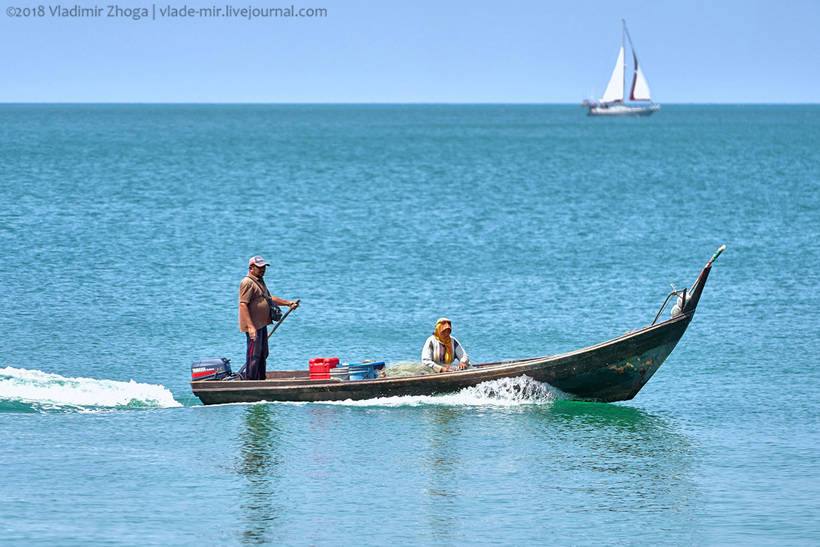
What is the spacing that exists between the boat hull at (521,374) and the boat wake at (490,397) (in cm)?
9

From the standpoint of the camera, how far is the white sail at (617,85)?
15925 centimetres

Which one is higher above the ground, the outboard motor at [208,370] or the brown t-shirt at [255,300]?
the brown t-shirt at [255,300]

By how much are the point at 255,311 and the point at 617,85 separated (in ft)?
504

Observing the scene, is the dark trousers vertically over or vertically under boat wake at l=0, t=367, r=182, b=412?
over

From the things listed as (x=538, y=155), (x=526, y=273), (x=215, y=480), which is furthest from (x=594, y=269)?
(x=538, y=155)

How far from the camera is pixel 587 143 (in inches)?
4823

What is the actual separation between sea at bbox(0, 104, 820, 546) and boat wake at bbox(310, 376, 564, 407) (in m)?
0.04

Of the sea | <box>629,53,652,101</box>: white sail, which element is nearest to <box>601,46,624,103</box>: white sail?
<box>629,53,652,101</box>: white sail

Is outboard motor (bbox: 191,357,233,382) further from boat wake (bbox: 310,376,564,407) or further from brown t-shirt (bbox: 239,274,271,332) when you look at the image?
boat wake (bbox: 310,376,564,407)

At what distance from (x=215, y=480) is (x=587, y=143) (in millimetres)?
110868

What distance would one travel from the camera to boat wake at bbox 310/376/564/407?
1789 centimetres

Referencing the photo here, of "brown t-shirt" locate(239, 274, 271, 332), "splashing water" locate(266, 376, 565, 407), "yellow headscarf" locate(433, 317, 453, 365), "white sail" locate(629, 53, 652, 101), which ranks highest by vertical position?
"white sail" locate(629, 53, 652, 101)

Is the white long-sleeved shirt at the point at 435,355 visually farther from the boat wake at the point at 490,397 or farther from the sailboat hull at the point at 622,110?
the sailboat hull at the point at 622,110

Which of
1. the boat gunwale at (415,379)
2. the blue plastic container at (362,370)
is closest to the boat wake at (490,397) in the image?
the boat gunwale at (415,379)
